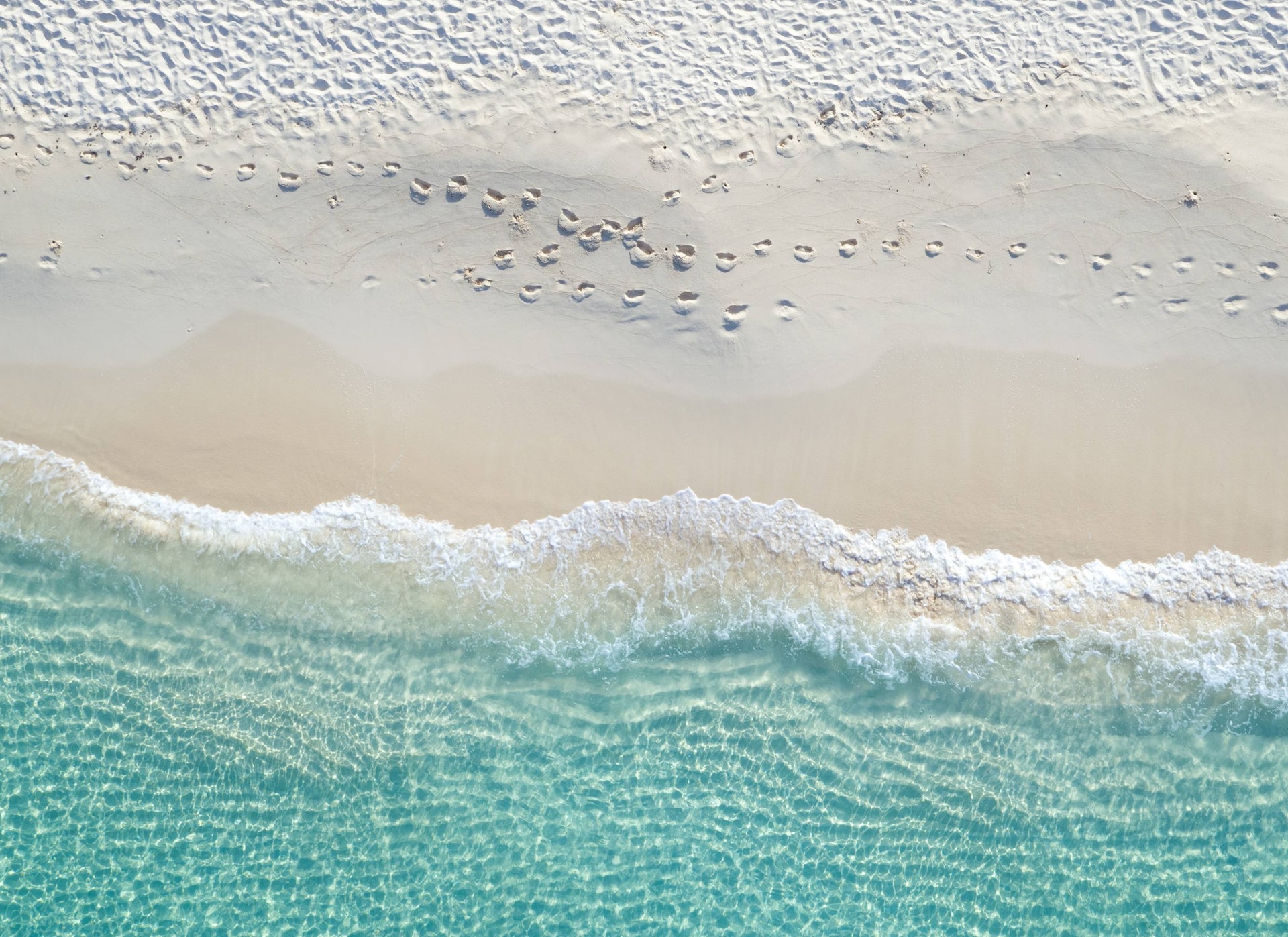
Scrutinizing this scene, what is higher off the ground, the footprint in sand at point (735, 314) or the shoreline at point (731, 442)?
the footprint in sand at point (735, 314)

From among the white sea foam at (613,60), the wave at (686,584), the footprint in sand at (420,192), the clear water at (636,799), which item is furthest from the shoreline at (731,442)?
the white sea foam at (613,60)

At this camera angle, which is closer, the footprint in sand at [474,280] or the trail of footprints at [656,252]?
the trail of footprints at [656,252]

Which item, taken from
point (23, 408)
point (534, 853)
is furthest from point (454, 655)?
point (23, 408)

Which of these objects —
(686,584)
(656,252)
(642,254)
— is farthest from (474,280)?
(686,584)

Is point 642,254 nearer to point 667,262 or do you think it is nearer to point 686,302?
point 667,262

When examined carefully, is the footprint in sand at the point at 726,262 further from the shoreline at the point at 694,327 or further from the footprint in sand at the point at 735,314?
the footprint in sand at the point at 735,314

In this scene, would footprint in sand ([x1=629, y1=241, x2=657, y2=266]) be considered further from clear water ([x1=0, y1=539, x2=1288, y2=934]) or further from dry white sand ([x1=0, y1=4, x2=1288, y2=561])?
clear water ([x1=0, y1=539, x2=1288, y2=934])
